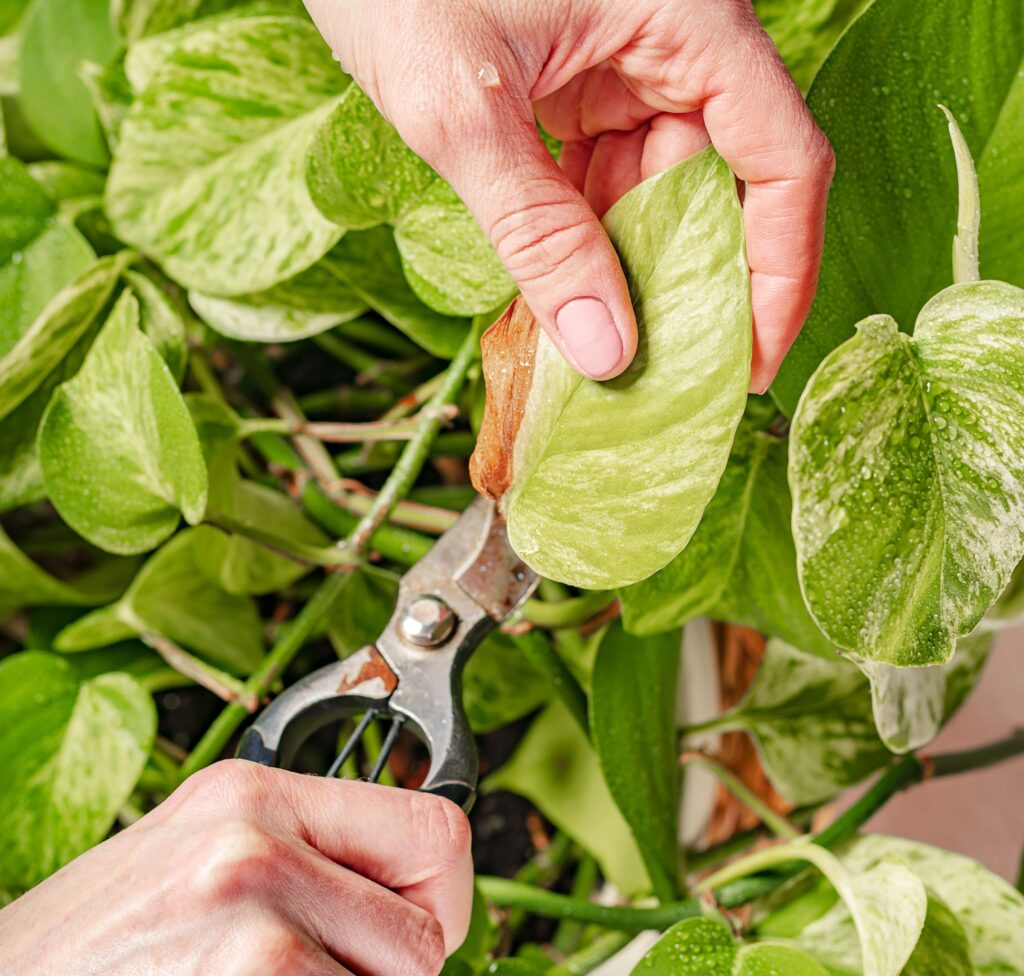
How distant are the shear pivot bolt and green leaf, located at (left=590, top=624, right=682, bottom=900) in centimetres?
10

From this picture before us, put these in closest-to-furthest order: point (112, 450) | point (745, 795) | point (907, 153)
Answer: point (907, 153) < point (112, 450) < point (745, 795)

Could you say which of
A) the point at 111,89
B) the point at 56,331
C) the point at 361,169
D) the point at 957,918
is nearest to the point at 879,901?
the point at 957,918

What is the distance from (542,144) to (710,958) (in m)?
0.33

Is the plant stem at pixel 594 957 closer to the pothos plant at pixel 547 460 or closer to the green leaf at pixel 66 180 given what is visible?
the pothos plant at pixel 547 460

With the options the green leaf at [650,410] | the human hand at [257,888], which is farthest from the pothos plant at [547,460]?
the human hand at [257,888]

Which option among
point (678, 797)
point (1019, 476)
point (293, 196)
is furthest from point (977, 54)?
point (678, 797)

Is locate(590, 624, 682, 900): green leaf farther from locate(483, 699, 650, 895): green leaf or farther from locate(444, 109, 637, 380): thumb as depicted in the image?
locate(444, 109, 637, 380): thumb

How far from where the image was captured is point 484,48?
31cm

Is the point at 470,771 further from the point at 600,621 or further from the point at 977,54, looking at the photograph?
the point at 977,54

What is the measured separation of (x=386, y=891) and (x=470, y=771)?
7 centimetres

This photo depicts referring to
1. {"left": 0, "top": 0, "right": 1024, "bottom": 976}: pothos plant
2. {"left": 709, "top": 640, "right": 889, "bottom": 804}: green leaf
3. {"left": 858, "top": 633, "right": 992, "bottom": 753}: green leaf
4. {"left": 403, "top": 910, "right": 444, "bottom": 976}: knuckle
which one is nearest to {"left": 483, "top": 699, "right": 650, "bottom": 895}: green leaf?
{"left": 0, "top": 0, "right": 1024, "bottom": 976}: pothos plant

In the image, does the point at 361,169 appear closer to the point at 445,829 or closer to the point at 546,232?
the point at 546,232

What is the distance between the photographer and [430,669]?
422 millimetres

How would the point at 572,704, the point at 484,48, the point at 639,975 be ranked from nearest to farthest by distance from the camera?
the point at 484,48
the point at 639,975
the point at 572,704
